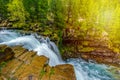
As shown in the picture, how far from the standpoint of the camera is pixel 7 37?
2206cm

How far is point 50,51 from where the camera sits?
2100 centimetres

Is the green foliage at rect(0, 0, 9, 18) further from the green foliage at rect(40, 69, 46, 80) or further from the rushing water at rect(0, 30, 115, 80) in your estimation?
the green foliage at rect(40, 69, 46, 80)

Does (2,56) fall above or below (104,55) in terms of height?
above

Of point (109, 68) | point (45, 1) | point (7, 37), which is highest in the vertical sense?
point (45, 1)

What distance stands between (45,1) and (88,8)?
647 centimetres

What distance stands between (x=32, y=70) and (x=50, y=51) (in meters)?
7.70

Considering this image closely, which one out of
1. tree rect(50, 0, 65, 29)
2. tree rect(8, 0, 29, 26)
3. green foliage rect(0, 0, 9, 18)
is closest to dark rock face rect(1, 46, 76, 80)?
tree rect(50, 0, 65, 29)

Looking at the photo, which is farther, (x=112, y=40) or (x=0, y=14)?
(x=0, y=14)

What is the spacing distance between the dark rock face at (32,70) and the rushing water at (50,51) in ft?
12.4

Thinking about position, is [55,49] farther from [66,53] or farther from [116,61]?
[116,61]

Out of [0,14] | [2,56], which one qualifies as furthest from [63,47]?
[2,56]

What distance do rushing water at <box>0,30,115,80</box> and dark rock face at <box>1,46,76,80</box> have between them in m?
3.78

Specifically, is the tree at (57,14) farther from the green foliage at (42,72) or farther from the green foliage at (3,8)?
the green foliage at (42,72)

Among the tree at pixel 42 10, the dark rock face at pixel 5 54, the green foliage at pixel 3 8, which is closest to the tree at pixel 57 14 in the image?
the tree at pixel 42 10
